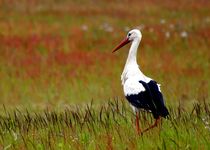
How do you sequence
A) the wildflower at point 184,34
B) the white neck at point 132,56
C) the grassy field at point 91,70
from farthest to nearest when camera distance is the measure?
the wildflower at point 184,34 < the white neck at point 132,56 < the grassy field at point 91,70

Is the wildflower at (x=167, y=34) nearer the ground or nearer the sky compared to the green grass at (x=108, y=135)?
nearer the sky

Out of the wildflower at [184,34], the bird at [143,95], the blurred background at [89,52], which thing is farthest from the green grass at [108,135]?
the wildflower at [184,34]

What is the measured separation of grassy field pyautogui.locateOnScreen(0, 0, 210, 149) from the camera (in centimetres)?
837

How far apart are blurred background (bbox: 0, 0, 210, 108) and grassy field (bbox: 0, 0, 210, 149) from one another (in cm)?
3

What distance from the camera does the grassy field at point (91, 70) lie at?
837 centimetres

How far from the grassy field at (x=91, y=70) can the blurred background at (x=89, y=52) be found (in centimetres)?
3

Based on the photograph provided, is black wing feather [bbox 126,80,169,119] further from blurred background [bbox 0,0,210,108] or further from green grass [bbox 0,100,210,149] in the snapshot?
blurred background [bbox 0,0,210,108]

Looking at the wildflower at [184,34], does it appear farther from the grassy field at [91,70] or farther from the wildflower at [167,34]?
the wildflower at [167,34]

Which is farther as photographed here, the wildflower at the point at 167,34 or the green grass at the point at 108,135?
the wildflower at the point at 167,34

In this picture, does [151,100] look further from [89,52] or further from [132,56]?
[89,52]

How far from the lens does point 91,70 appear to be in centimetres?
2073

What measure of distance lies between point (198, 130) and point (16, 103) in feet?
32.7

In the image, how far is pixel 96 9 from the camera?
32219 millimetres

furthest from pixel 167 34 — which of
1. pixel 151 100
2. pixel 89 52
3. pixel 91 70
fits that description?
pixel 151 100
